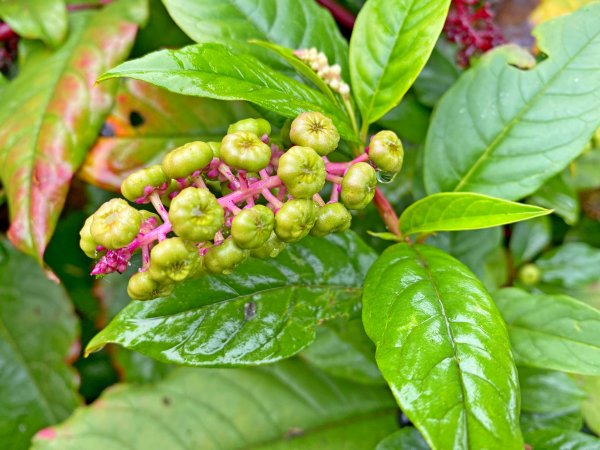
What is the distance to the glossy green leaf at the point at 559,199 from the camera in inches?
65.4

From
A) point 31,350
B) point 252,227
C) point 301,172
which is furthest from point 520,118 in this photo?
point 31,350

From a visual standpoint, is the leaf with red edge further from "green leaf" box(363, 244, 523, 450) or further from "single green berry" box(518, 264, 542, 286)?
"single green berry" box(518, 264, 542, 286)

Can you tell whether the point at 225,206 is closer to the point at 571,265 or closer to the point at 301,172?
the point at 301,172

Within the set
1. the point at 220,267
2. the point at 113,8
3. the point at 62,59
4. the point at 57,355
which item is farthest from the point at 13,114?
the point at 220,267

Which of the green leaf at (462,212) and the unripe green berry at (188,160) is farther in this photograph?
the green leaf at (462,212)

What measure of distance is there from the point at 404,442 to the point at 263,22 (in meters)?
1.06

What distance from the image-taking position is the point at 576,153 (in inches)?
53.6

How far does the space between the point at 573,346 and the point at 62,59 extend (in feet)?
4.89

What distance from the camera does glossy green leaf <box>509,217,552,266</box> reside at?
1862 mm

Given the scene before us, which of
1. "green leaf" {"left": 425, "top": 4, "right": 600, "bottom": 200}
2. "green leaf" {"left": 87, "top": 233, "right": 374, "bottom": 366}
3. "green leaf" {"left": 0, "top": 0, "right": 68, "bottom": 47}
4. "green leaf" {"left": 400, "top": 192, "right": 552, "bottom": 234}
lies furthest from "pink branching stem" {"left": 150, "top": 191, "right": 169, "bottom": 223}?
"green leaf" {"left": 0, "top": 0, "right": 68, "bottom": 47}

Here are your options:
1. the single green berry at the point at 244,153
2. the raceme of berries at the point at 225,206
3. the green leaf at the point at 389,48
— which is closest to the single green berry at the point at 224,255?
the raceme of berries at the point at 225,206

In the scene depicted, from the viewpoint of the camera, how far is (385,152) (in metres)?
1.07

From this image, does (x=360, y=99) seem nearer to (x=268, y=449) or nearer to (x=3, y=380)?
(x=268, y=449)

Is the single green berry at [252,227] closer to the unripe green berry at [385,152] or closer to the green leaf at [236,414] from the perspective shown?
the unripe green berry at [385,152]
